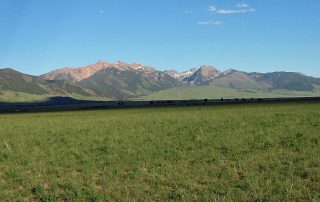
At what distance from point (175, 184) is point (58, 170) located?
6759 millimetres

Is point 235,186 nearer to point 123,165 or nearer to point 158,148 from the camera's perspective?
point 123,165

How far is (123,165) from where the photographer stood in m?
21.6

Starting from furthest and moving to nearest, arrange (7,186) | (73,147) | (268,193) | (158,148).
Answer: (73,147)
(158,148)
(7,186)
(268,193)

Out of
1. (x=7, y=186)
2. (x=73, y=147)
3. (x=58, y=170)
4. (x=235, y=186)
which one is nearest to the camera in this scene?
(x=235, y=186)

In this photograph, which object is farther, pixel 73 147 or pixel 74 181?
pixel 73 147

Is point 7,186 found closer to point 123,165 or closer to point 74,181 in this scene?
point 74,181

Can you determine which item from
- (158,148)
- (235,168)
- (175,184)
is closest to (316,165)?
(235,168)

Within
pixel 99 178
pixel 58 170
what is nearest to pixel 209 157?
pixel 99 178

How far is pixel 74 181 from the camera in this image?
18.7m

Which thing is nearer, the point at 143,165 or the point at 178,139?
the point at 143,165

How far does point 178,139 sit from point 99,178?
36.4 ft

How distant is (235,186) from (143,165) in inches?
232

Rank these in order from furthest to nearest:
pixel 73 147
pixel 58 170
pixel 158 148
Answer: pixel 73 147, pixel 158 148, pixel 58 170

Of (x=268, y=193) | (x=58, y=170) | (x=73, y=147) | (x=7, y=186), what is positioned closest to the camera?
(x=268, y=193)
